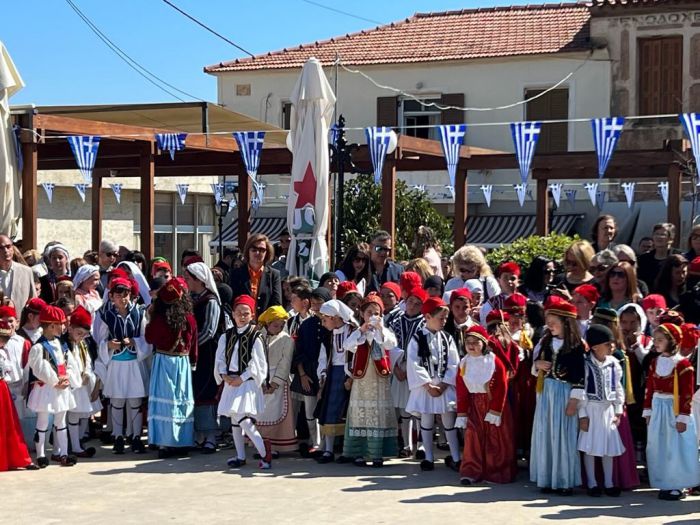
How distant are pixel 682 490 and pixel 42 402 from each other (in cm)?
504

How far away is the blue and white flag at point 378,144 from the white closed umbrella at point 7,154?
16.1 ft

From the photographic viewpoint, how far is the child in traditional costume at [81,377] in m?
10.3

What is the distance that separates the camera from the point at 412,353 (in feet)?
32.1

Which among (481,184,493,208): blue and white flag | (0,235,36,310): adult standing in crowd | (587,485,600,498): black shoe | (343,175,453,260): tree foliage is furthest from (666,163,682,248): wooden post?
(481,184,493,208): blue and white flag

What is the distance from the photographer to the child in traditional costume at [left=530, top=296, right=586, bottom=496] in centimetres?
880

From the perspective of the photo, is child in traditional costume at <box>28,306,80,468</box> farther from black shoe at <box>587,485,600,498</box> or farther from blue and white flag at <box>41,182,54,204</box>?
blue and white flag at <box>41,182,54,204</box>

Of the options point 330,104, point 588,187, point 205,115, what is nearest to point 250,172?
point 205,115

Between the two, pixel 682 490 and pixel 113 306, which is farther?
pixel 113 306

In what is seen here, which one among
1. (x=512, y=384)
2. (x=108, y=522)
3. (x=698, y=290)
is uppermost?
(x=698, y=290)

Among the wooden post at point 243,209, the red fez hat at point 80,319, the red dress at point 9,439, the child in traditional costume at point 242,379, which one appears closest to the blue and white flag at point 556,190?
the wooden post at point 243,209

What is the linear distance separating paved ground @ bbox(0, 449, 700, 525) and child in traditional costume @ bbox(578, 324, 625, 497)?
1.00 feet

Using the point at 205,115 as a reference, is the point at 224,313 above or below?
below

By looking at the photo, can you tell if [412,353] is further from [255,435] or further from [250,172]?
[250,172]

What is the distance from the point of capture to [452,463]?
32.1ft
